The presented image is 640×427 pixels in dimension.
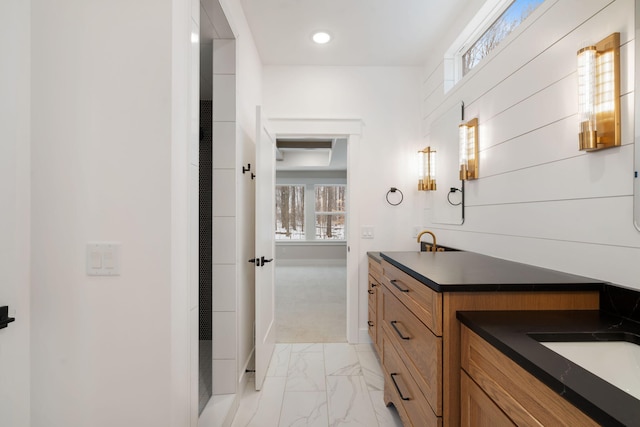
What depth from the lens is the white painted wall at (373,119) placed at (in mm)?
2896

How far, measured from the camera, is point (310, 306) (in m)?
4.11

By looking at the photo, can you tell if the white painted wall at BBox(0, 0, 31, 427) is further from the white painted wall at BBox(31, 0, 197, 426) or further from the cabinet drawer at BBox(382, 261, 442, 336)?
the cabinet drawer at BBox(382, 261, 442, 336)

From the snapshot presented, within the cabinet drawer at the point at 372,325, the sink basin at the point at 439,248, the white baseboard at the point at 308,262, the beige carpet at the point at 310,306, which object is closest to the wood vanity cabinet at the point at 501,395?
the sink basin at the point at 439,248

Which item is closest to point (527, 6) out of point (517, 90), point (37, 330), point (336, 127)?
point (517, 90)

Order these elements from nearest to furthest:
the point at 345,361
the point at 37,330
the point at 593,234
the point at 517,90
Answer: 1. the point at 37,330
2. the point at 593,234
3. the point at 517,90
4. the point at 345,361

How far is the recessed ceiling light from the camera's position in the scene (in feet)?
7.88

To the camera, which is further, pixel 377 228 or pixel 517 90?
pixel 377 228

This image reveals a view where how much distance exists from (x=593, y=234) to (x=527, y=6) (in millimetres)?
1283

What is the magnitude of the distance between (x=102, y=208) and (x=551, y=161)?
1850mm

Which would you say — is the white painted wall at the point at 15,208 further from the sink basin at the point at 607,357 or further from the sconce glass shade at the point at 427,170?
the sconce glass shade at the point at 427,170

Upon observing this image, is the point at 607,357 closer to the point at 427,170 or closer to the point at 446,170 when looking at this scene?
the point at 446,170

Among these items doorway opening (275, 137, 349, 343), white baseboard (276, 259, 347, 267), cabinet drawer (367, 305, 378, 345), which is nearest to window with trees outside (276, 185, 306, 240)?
doorway opening (275, 137, 349, 343)

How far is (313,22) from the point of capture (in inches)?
89.0

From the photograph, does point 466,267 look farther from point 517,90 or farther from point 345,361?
point 345,361
